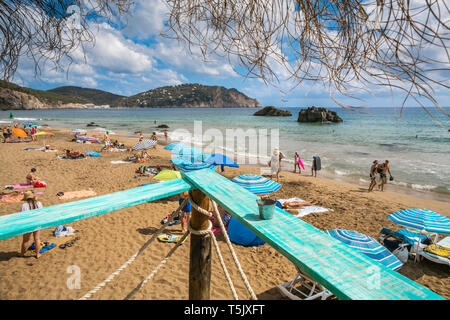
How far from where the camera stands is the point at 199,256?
1.95m

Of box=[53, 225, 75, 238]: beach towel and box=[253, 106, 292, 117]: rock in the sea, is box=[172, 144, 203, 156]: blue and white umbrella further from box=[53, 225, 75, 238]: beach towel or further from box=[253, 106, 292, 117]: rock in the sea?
box=[253, 106, 292, 117]: rock in the sea

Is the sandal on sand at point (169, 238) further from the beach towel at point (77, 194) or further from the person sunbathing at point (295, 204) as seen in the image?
the beach towel at point (77, 194)

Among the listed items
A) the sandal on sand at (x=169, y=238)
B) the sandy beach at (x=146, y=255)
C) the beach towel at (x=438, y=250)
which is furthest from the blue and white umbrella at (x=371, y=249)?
the sandal on sand at (x=169, y=238)

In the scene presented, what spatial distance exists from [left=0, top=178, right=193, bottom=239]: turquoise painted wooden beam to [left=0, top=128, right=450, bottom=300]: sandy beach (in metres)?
3.48

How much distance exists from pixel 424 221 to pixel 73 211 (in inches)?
274

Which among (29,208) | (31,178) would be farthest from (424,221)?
(31,178)

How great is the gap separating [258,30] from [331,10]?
0.51m

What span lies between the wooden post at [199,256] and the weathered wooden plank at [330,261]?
0.38 metres

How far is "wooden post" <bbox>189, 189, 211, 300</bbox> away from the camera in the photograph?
6.02ft

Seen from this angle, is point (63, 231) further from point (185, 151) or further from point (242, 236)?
point (185, 151)

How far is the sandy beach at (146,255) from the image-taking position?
4.48 metres

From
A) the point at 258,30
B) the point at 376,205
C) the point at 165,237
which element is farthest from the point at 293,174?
the point at 258,30
